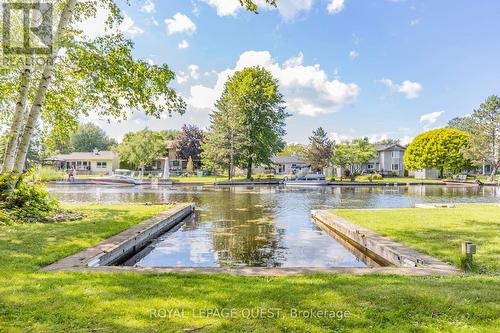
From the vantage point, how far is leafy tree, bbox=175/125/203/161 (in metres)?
60.2

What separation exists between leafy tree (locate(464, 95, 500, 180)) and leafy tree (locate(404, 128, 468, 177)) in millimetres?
2328

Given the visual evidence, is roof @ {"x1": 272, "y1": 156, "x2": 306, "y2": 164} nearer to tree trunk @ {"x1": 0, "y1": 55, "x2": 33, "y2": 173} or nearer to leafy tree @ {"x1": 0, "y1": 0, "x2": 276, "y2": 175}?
leafy tree @ {"x1": 0, "y1": 0, "x2": 276, "y2": 175}

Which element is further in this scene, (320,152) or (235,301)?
(320,152)

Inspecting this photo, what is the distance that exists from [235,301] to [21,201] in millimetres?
9860

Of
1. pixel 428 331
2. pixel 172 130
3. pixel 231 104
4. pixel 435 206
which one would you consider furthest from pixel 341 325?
pixel 172 130

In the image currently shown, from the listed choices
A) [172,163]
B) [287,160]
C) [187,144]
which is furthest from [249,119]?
[287,160]

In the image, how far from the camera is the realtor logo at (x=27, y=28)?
10.2m

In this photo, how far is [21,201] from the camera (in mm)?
10945

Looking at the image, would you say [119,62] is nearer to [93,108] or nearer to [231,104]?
[93,108]

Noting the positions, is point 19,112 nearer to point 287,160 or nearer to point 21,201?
point 21,201

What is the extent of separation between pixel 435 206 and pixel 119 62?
14.9 m

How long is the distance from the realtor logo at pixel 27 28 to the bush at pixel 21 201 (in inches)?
157

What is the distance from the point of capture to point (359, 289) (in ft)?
15.4

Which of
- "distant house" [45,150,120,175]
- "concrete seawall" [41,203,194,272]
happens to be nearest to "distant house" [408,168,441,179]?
"distant house" [45,150,120,175]
